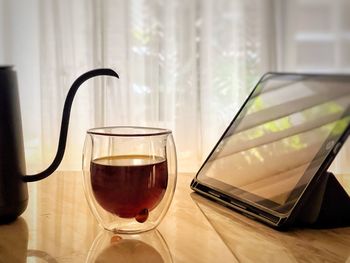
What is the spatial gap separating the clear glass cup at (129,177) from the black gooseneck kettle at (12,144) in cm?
8

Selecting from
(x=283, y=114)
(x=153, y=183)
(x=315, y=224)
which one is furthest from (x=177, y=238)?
(x=283, y=114)

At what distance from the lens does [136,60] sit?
1.95 meters

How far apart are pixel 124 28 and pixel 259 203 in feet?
4.39

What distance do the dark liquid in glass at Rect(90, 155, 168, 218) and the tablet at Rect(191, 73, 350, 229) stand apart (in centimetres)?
16

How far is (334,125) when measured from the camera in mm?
688

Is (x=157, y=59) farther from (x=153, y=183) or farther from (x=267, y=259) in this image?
(x=267, y=259)

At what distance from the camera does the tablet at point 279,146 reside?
680 millimetres

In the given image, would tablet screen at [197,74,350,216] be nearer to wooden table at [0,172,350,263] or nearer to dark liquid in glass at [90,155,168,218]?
wooden table at [0,172,350,263]

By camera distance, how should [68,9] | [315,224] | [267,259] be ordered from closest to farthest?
[267,259] < [315,224] < [68,9]

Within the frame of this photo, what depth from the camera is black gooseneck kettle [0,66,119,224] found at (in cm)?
68

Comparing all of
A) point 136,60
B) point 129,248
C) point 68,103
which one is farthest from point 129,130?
point 136,60

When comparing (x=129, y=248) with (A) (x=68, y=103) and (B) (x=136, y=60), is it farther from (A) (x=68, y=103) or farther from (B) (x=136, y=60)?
(B) (x=136, y=60)

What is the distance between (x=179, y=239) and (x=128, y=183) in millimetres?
100

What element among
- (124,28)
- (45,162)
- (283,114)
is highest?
(124,28)
